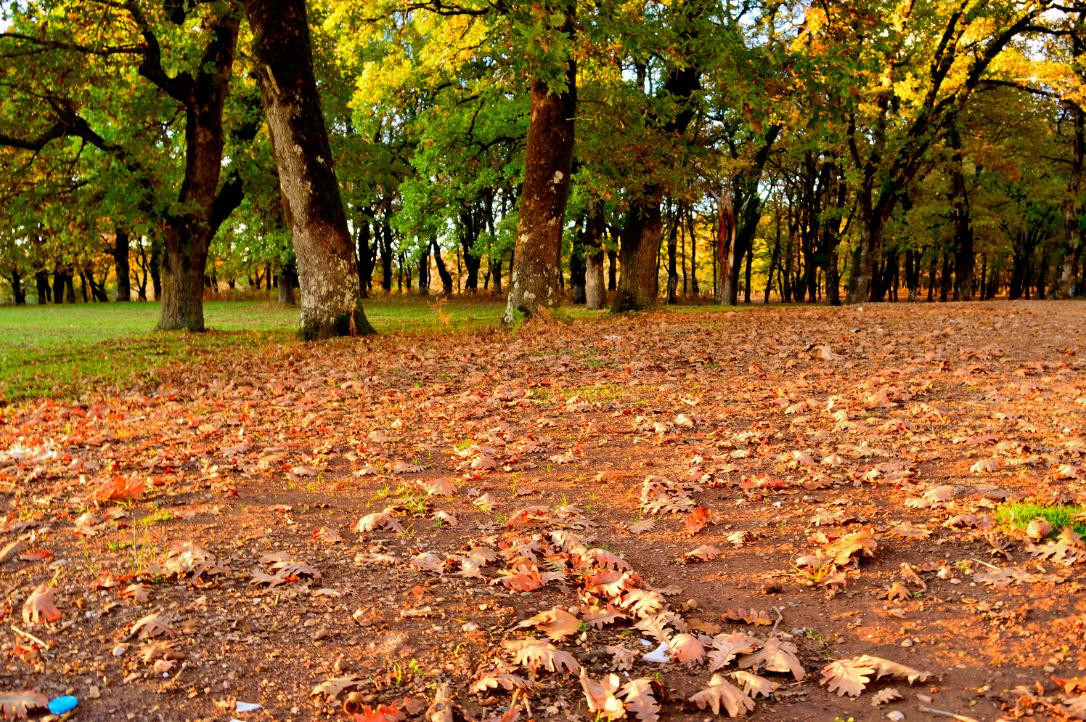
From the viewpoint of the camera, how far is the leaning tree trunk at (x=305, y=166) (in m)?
12.2

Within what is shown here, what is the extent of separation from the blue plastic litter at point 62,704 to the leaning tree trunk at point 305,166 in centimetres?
1043

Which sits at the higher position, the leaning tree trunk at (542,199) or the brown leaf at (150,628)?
the leaning tree trunk at (542,199)

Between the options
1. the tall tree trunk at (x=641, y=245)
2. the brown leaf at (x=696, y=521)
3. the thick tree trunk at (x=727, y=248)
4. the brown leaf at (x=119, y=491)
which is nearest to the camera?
the brown leaf at (x=696, y=521)

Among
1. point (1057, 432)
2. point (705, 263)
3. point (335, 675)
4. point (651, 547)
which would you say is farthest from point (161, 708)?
point (705, 263)

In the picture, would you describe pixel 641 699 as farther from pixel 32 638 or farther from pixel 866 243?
pixel 866 243

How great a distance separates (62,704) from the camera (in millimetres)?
2557

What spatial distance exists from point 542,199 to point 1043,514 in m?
11.6

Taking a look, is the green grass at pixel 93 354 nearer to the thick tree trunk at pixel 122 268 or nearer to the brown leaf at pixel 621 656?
the brown leaf at pixel 621 656

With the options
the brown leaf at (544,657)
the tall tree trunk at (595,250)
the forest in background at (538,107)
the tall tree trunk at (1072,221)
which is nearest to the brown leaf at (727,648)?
the brown leaf at (544,657)

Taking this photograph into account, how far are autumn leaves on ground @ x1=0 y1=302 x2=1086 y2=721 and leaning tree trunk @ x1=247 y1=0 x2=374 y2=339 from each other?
5.26 meters

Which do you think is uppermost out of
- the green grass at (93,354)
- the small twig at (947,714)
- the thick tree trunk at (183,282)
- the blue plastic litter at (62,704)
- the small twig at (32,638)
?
the thick tree trunk at (183,282)

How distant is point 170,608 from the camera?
3.23 metres

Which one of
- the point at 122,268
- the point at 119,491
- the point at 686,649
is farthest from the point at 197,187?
the point at 122,268

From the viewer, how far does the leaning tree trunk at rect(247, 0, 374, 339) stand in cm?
1224
